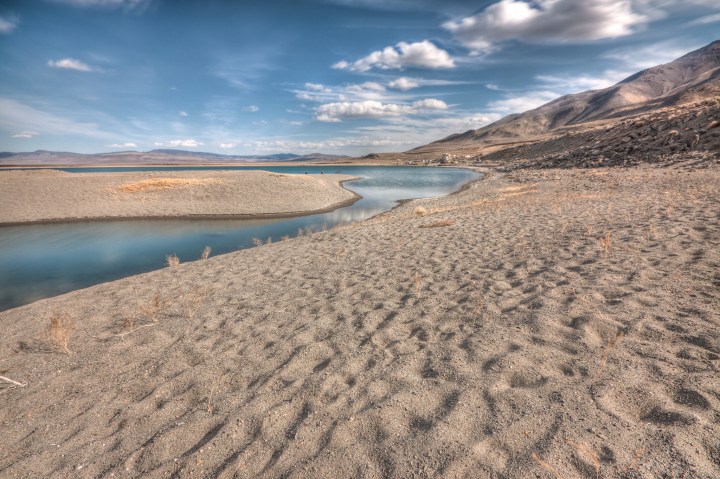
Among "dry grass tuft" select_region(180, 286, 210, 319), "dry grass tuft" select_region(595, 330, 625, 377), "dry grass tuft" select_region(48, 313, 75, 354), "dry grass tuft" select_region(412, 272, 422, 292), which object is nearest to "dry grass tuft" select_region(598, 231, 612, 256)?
"dry grass tuft" select_region(595, 330, 625, 377)

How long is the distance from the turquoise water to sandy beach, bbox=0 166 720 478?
177 inches

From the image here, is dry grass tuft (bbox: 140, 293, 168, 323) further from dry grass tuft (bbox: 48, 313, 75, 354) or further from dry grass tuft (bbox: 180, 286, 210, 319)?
dry grass tuft (bbox: 48, 313, 75, 354)

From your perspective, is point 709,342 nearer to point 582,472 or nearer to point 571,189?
point 582,472

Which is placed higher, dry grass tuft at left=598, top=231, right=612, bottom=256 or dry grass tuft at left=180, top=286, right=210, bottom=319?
dry grass tuft at left=598, top=231, right=612, bottom=256

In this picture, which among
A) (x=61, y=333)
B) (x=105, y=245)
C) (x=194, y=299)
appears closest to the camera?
(x=61, y=333)

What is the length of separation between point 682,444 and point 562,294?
10.6 feet

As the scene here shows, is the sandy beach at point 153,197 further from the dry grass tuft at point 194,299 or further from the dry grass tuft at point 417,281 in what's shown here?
the dry grass tuft at point 417,281

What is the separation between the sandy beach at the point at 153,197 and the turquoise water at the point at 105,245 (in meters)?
1.89

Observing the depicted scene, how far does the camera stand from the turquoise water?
39.4ft

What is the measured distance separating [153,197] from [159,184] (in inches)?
120

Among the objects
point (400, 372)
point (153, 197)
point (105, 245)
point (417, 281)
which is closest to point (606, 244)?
point (417, 281)

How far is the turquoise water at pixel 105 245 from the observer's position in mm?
12008

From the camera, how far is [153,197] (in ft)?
91.2

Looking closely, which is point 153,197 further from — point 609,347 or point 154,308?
point 609,347
